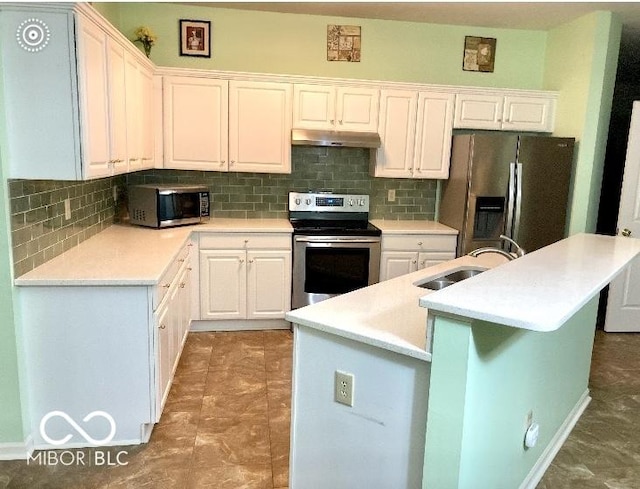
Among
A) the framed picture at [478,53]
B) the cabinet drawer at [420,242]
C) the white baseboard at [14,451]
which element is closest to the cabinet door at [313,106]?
the cabinet drawer at [420,242]

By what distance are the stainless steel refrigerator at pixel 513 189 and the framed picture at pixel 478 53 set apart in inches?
32.5

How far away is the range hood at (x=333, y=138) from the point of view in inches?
159

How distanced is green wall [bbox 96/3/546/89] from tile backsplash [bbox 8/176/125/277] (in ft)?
4.93

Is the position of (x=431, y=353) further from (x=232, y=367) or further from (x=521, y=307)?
(x=232, y=367)

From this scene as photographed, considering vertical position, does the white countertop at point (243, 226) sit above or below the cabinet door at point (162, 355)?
above

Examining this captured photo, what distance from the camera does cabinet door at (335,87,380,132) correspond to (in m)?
4.18

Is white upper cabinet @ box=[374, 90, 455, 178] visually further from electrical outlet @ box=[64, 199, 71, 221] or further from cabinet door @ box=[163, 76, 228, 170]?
electrical outlet @ box=[64, 199, 71, 221]

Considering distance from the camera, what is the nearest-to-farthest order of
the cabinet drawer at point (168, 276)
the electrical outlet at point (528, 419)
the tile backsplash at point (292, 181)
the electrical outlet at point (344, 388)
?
the electrical outlet at point (344, 388), the electrical outlet at point (528, 419), the cabinet drawer at point (168, 276), the tile backsplash at point (292, 181)

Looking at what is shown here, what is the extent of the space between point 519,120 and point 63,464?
4171 mm

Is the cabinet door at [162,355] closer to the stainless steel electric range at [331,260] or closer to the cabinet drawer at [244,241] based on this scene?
the cabinet drawer at [244,241]

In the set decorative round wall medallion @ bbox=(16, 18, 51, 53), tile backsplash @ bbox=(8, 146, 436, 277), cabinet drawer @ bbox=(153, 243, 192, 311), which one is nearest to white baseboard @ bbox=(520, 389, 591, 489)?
cabinet drawer @ bbox=(153, 243, 192, 311)

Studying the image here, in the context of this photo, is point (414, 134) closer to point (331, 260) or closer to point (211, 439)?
point (331, 260)

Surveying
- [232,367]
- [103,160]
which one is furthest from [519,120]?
[103,160]

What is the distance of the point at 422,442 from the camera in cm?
167
